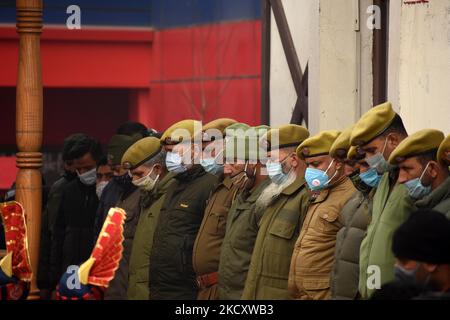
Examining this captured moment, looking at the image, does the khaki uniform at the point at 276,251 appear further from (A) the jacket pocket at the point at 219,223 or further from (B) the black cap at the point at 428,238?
(B) the black cap at the point at 428,238

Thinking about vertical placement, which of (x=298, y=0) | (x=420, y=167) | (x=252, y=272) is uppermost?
(x=298, y=0)

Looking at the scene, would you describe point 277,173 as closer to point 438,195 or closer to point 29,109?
point 29,109

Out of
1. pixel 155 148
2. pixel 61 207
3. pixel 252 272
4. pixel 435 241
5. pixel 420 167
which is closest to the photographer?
pixel 435 241

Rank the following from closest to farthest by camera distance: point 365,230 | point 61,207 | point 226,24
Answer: point 365,230
point 61,207
point 226,24

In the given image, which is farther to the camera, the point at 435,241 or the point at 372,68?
the point at 372,68

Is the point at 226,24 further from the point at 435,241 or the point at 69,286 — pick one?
the point at 435,241

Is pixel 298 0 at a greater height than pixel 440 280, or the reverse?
pixel 298 0

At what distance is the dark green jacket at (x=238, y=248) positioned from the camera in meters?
9.79

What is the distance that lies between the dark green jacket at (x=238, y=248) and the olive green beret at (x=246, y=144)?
0.80ft

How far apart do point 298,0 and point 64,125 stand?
1263 cm

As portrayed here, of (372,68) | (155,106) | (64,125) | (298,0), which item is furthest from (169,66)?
(372,68)

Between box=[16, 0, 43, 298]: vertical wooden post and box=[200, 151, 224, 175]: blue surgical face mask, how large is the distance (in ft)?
4.14

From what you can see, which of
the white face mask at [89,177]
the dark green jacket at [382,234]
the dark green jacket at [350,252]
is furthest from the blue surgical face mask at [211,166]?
the dark green jacket at [382,234]

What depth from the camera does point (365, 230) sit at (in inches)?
341
